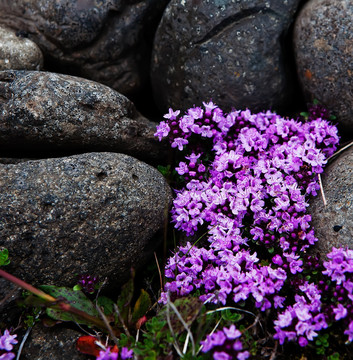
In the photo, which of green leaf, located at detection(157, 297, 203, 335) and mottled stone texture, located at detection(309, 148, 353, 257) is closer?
green leaf, located at detection(157, 297, 203, 335)

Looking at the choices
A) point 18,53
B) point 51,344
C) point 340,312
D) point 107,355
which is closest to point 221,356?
point 107,355

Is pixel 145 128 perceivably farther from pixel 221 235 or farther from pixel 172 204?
pixel 221 235

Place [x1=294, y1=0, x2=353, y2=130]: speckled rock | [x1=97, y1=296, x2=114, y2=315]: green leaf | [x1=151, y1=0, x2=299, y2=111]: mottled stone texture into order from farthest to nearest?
[x1=151, y1=0, x2=299, y2=111]: mottled stone texture < [x1=294, y1=0, x2=353, y2=130]: speckled rock < [x1=97, y1=296, x2=114, y2=315]: green leaf

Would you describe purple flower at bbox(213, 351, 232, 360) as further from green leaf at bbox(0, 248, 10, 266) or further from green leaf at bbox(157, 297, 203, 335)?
green leaf at bbox(0, 248, 10, 266)

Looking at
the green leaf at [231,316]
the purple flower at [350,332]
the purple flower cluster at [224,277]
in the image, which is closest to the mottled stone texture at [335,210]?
the purple flower cluster at [224,277]

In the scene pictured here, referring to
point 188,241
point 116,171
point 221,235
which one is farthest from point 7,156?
point 221,235

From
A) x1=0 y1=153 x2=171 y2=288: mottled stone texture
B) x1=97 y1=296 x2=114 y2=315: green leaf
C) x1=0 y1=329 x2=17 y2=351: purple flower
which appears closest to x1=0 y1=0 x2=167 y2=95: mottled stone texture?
x1=0 y1=153 x2=171 y2=288: mottled stone texture
